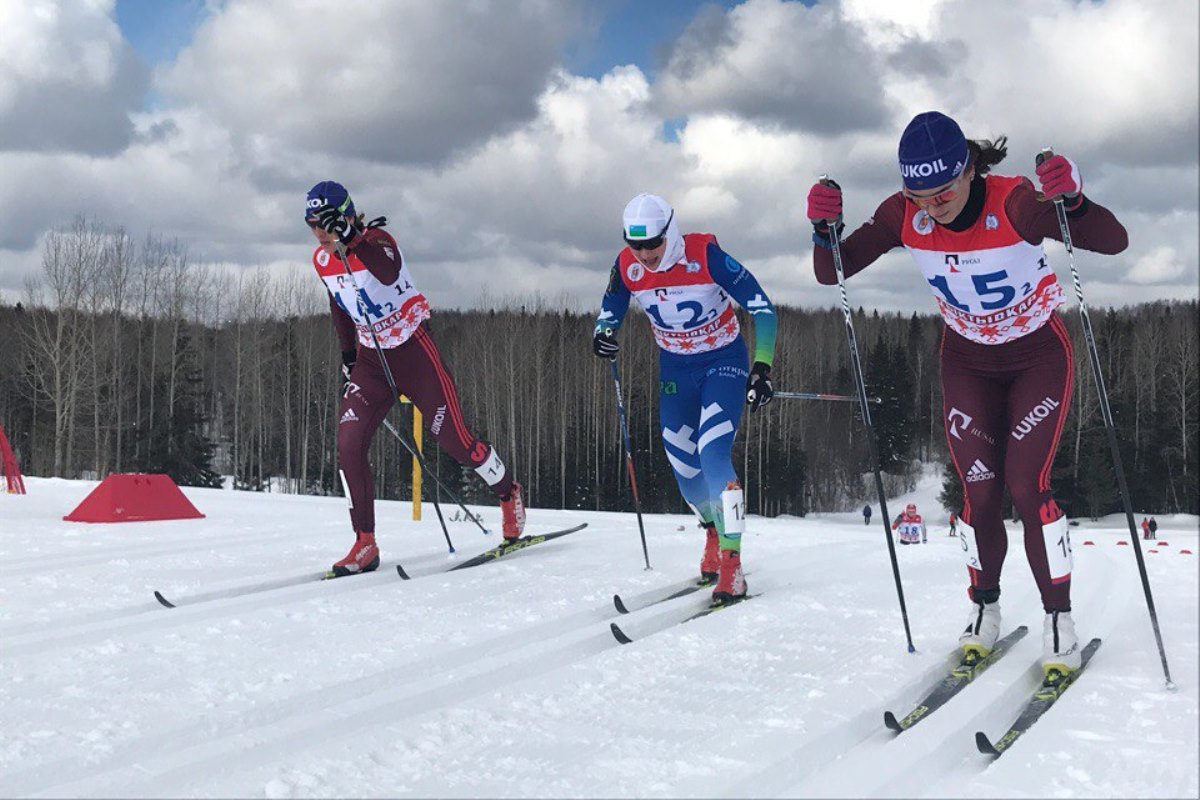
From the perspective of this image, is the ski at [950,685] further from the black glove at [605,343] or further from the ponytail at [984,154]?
the black glove at [605,343]

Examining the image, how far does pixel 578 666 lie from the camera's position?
10.4 ft

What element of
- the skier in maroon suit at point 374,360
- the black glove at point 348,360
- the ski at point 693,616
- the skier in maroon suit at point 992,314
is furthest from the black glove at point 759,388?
the black glove at point 348,360

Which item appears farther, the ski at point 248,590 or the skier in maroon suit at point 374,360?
the skier in maroon suit at point 374,360

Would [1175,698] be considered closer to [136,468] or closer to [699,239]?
[699,239]

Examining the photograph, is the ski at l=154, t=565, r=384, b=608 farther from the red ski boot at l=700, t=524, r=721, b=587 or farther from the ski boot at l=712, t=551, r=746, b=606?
the ski boot at l=712, t=551, r=746, b=606

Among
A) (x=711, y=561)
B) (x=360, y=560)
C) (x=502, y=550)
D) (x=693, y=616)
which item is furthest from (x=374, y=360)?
(x=693, y=616)

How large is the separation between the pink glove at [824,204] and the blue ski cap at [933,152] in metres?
0.51

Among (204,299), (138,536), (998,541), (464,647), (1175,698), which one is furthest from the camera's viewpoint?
(204,299)

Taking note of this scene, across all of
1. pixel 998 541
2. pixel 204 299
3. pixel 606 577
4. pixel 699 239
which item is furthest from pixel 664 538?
pixel 204 299

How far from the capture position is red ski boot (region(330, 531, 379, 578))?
4969 mm

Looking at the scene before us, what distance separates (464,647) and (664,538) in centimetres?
337

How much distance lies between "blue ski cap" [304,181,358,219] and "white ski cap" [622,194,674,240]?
4.90 ft

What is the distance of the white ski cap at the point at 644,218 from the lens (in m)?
4.48

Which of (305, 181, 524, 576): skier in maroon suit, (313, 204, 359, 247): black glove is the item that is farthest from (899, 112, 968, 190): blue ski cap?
(305, 181, 524, 576): skier in maroon suit
